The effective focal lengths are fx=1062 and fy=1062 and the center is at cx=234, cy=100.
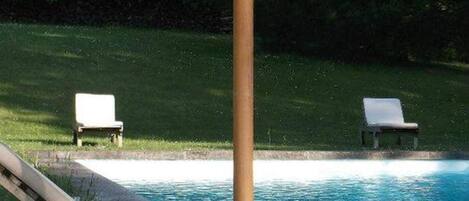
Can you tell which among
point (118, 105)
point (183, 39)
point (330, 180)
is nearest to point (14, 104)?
point (118, 105)

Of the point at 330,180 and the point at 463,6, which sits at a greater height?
the point at 463,6

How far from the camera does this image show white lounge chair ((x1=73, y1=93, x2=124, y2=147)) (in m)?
13.2

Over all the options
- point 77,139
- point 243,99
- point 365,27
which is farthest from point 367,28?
point 243,99

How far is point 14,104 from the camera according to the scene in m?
16.6

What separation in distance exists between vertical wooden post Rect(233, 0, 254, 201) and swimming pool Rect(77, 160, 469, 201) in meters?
5.69

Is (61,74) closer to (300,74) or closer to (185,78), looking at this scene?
(185,78)

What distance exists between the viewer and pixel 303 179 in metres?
11.8

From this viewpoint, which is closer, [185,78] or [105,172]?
[105,172]

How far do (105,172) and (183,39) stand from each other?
511 inches

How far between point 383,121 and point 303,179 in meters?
2.88

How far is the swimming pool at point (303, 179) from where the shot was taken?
418 inches

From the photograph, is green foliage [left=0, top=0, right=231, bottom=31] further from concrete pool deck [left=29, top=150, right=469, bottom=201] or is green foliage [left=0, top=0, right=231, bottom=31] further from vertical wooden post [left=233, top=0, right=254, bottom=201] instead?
vertical wooden post [left=233, top=0, right=254, bottom=201]

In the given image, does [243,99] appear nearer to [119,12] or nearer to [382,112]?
[382,112]

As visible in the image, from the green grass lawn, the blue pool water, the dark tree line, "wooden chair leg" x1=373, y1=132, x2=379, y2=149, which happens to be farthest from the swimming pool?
the dark tree line
